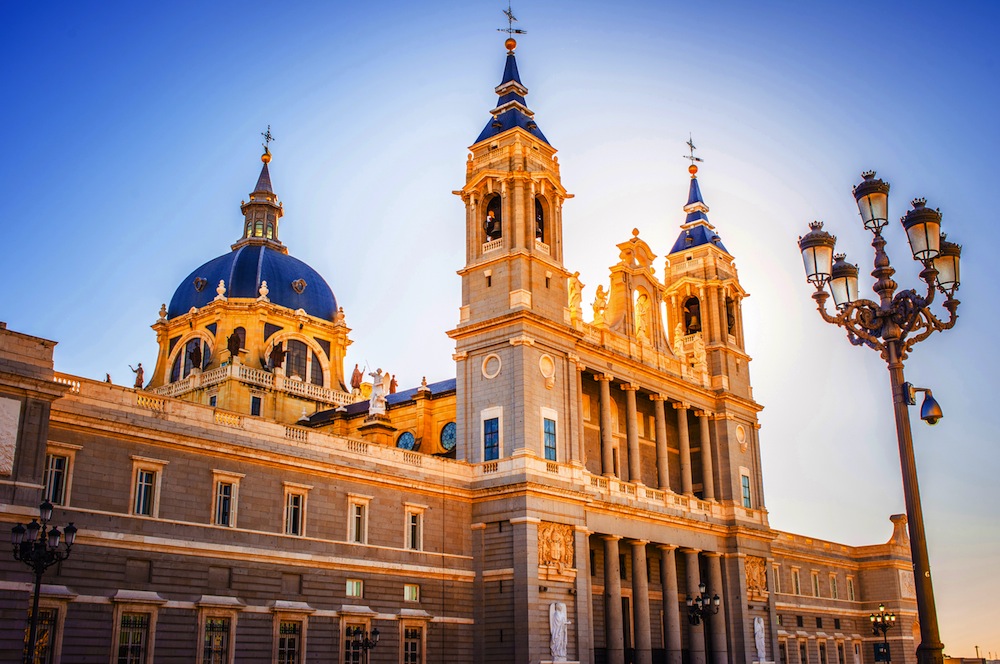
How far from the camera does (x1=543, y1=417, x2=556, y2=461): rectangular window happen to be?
1829 inches

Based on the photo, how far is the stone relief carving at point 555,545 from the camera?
44.2m

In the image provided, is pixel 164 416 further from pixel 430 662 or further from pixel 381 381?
pixel 381 381

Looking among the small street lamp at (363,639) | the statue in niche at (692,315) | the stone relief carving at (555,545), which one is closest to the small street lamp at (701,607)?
the stone relief carving at (555,545)

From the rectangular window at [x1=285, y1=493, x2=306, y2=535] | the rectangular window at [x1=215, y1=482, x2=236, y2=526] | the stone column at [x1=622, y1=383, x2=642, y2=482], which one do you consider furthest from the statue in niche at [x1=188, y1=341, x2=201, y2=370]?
the rectangular window at [x1=215, y1=482, x2=236, y2=526]

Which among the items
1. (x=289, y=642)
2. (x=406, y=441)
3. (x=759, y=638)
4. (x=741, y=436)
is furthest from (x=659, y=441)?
(x=289, y=642)

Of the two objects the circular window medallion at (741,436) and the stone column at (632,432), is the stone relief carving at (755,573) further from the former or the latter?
the stone column at (632,432)

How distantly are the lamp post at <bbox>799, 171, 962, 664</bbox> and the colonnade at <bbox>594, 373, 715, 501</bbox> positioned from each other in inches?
1249

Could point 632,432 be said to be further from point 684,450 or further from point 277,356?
point 277,356

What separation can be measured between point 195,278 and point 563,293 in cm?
3561

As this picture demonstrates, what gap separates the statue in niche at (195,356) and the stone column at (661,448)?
106 feet

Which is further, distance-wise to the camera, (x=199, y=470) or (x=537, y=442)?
(x=537, y=442)

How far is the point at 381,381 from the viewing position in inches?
2201

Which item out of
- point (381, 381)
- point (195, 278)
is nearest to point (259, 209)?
point (195, 278)

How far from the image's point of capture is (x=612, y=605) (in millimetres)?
48438
